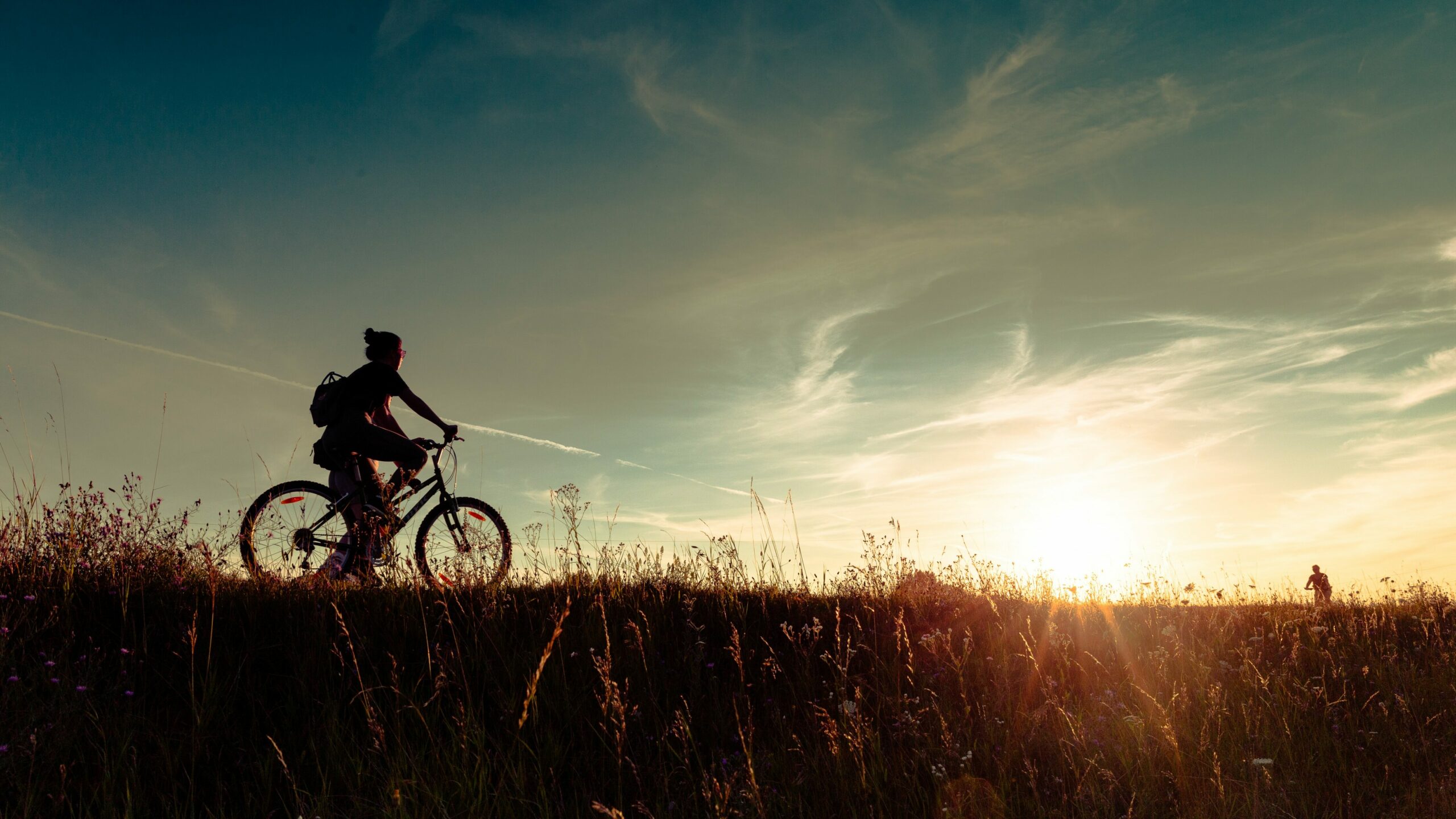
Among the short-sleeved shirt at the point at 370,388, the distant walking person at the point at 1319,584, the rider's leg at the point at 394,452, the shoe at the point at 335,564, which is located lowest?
the distant walking person at the point at 1319,584

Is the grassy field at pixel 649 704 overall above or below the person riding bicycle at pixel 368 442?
below

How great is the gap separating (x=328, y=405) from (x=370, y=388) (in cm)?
43

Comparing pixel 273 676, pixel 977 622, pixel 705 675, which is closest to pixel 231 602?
pixel 273 676

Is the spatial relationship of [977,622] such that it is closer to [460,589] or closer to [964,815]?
[964,815]

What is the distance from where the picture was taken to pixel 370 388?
803 cm

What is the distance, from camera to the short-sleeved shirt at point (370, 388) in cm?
798

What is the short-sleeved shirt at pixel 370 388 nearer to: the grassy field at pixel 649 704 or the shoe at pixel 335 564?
the shoe at pixel 335 564

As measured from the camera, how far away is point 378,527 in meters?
7.75

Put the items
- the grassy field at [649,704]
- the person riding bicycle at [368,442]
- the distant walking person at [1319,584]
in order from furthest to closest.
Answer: the distant walking person at [1319,584]
the person riding bicycle at [368,442]
the grassy field at [649,704]

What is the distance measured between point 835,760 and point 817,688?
1.21m

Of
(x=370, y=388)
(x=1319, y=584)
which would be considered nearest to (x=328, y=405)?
(x=370, y=388)

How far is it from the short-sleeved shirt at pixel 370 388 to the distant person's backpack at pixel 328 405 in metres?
0.05

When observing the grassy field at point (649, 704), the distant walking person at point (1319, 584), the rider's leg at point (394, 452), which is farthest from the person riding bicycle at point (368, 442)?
the distant walking person at point (1319, 584)

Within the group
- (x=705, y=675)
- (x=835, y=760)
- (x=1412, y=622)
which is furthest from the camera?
(x=1412, y=622)
